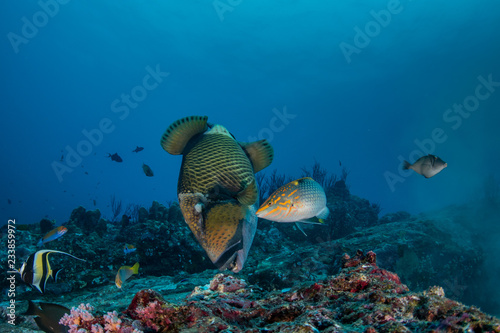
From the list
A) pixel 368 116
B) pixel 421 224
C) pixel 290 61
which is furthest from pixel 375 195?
pixel 421 224

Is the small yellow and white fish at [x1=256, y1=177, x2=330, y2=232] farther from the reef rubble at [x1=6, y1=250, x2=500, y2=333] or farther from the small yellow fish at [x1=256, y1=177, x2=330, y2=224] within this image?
the reef rubble at [x1=6, y1=250, x2=500, y2=333]

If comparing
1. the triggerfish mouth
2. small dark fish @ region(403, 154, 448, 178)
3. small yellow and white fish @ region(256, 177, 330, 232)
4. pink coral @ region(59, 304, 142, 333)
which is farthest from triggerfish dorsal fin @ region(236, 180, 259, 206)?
small dark fish @ region(403, 154, 448, 178)

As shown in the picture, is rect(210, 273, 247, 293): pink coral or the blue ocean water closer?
rect(210, 273, 247, 293): pink coral

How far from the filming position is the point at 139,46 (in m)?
52.0

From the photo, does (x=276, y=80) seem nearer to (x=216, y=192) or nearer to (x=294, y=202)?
(x=294, y=202)

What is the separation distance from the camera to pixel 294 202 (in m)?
2.67

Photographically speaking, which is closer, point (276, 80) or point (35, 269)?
point (35, 269)

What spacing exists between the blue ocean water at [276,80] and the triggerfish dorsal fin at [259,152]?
1685 centimetres

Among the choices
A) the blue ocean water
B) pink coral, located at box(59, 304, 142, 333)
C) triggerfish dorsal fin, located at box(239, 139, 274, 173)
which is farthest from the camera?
the blue ocean water

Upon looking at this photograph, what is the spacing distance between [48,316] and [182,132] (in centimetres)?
188

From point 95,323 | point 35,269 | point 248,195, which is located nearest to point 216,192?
point 248,195

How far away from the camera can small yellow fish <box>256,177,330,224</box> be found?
8.08 feet

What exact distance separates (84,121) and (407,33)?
318ft

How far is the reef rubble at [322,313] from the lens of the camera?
3.48 ft
